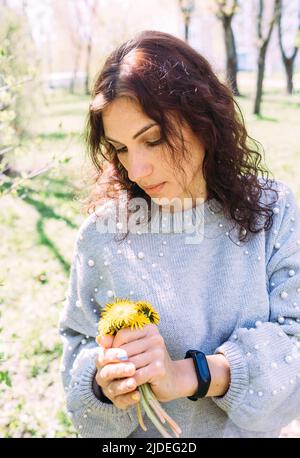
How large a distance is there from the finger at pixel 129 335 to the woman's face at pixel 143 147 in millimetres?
516

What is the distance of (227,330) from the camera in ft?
5.26

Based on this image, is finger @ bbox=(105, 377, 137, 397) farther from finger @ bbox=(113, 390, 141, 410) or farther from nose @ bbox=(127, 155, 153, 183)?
nose @ bbox=(127, 155, 153, 183)

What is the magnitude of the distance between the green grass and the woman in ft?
1.58

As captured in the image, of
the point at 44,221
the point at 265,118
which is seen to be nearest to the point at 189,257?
the point at 44,221

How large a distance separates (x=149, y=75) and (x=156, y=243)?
0.55 meters

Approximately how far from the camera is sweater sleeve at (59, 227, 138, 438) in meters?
1.57

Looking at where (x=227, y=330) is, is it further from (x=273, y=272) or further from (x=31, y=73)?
(x=31, y=73)

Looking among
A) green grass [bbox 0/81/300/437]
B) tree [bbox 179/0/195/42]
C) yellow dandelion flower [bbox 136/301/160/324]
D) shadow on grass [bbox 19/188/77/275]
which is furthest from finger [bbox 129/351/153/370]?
tree [bbox 179/0/195/42]

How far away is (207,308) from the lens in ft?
5.30

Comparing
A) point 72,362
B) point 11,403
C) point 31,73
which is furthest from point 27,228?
point 72,362

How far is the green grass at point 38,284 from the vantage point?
10.2 ft

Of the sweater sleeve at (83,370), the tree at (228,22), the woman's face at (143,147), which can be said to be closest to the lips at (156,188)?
the woman's face at (143,147)

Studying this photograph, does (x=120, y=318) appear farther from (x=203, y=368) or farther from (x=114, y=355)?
(x=203, y=368)

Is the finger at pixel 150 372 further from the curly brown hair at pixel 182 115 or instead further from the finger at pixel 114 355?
the curly brown hair at pixel 182 115
